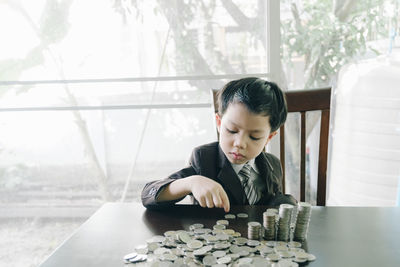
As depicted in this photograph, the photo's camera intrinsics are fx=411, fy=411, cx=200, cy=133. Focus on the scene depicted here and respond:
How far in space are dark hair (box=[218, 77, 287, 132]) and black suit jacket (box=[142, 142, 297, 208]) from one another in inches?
4.8

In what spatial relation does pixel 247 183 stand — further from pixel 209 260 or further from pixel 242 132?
pixel 209 260

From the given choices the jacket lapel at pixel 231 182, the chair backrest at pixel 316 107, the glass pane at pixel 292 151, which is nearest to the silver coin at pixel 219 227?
the jacket lapel at pixel 231 182

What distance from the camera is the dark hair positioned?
0.99 meters

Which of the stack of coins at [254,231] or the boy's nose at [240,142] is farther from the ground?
the boy's nose at [240,142]

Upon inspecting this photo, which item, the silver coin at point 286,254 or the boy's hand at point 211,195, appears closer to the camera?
the silver coin at point 286,254

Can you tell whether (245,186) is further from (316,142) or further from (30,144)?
(30,144)

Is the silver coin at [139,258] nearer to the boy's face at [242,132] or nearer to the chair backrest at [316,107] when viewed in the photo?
the boy's face at [242,132]

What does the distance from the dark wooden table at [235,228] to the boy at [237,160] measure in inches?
1.9

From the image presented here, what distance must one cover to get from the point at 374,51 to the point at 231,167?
156cm

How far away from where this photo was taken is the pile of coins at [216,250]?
2.33 feet

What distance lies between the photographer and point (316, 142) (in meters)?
2.39

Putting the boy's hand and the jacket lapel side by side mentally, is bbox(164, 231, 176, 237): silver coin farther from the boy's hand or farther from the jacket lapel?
the jacket lapel

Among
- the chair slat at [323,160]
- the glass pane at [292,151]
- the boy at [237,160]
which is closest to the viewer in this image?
the boy at [237,160]

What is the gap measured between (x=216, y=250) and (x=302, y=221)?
18 centimetres
